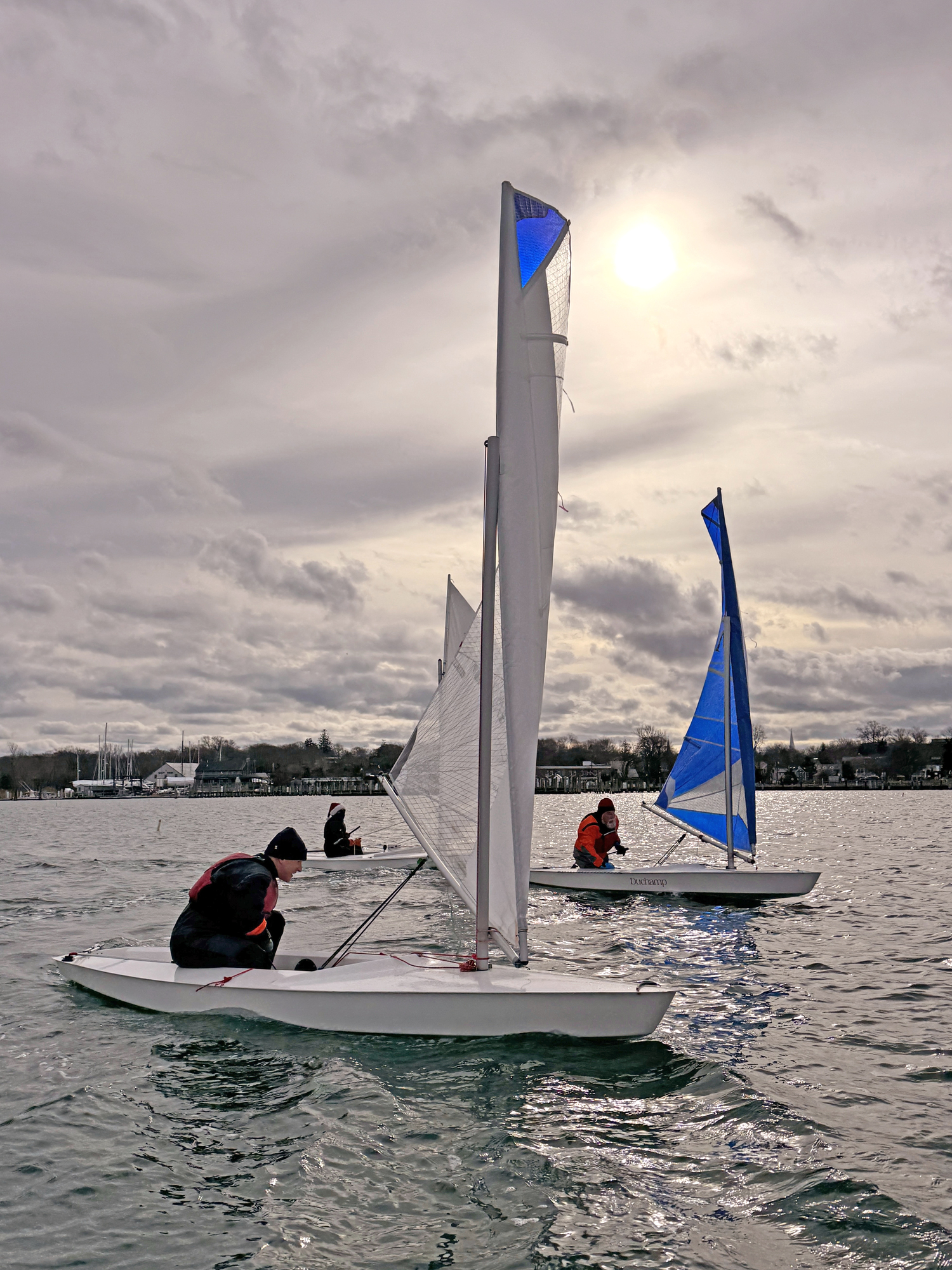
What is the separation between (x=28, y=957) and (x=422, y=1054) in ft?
25.1

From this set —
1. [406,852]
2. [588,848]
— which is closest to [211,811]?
[406,852]

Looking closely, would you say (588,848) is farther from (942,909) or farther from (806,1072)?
(806,1072)

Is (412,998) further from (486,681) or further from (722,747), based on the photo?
(722,747)

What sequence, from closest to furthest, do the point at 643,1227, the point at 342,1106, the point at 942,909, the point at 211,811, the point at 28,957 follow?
the point at 643,1227
the point at 342,1106
the point at 28,957
the point at 942,909
the point at 211,811

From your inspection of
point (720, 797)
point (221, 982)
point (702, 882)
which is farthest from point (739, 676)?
point (221, 982)

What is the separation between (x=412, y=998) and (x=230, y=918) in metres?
2.20

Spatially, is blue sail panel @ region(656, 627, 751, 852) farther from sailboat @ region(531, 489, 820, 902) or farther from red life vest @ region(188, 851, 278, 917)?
red life vest @ region(188, 851, 278, 917)

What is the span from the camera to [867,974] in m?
11.1

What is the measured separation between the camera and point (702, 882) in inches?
671

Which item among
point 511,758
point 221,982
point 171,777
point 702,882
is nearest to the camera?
point 511,758

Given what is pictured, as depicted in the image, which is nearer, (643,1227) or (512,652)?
(643,1227)

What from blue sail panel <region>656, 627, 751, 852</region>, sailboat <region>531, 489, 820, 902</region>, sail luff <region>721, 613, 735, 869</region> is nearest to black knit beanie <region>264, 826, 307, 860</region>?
sailboat <region>531, 489, 820, 902</region>

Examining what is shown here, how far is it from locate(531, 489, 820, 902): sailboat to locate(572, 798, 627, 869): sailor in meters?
0.32

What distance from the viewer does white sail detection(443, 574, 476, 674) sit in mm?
19062
